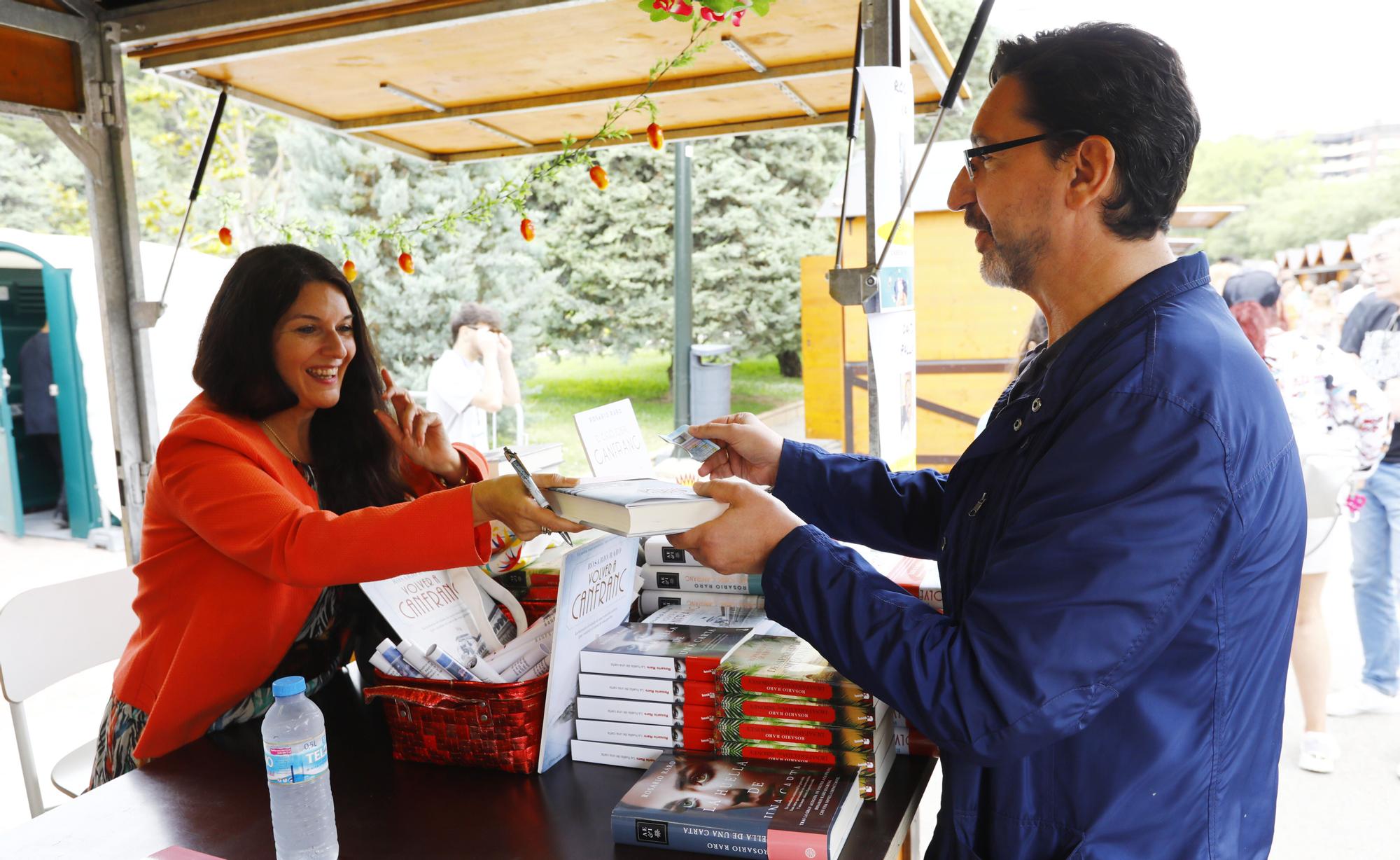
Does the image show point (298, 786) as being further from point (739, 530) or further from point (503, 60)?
point (503, 60)

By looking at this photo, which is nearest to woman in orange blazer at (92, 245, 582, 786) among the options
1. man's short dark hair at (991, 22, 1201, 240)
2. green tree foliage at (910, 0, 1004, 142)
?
man's short dark hair at (991, 22, 1201, 240)

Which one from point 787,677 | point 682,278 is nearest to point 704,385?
point 682,278

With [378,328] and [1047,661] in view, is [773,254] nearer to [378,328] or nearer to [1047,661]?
[378,328]

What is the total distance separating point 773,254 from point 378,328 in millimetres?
6372

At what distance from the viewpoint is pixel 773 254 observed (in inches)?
607

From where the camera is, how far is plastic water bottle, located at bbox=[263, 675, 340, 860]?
1.26m

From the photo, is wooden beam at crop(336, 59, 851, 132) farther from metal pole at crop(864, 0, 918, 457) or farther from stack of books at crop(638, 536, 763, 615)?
stack of books at crop(638, 536, 763, 615)

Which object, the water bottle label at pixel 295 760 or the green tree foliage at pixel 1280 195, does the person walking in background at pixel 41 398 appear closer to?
the water bottle label at pixel 295 760

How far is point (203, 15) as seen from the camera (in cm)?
297

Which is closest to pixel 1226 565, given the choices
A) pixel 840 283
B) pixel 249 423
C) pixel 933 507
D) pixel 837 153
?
pixel 933 507

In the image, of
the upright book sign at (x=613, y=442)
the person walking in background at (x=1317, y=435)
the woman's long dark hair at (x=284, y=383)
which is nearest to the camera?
the upright book sign at (x=613, y=442)

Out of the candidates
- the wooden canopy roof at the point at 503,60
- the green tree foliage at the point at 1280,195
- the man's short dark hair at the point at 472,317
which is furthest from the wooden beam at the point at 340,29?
the green tree foliage at the point at 1280,195

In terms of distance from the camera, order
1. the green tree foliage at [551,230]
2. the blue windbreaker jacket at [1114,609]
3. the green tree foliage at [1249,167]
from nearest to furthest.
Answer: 1. the blue windbreaker jacket at [1114,609]
2. the green tree foliage at [551,230]
3. the green tree foliage at [1249,167]

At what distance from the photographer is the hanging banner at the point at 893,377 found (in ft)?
7.89
